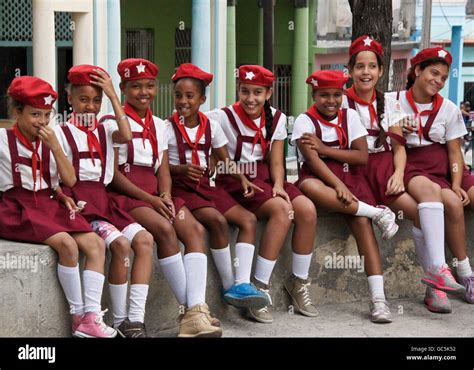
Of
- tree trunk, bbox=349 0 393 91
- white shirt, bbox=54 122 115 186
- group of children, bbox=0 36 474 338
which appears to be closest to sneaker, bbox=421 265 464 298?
group of children, bbox=0 36 474 338

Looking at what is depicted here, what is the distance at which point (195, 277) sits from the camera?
6.92 meters

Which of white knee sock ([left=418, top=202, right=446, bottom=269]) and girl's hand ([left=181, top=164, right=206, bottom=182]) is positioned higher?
girl's hand ([left=181, top=164, right=206, bottom=182])

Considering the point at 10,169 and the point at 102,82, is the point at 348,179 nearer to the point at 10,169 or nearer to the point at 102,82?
the point at 102,82

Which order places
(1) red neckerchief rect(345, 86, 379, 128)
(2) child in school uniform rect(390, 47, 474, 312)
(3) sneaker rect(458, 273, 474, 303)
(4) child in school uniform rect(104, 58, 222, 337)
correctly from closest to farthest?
(4) child in school uniform rect(104, 58, 222, 337) < (2) child in school uniform rect(390, 47, 474, 312) < (3) sneaker rect(458, 273, 474, 303) < (1) red neckerchief rect(345, 86, 379, 128)

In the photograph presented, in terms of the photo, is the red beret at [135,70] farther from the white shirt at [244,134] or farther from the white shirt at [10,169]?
the white shirt at [10,169]

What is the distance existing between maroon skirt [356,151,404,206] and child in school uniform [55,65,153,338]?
175 cm

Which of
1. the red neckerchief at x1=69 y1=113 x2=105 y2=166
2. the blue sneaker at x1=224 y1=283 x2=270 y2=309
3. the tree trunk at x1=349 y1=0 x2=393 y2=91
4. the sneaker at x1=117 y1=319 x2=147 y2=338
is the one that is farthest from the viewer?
the tree trunk at x1=349 y1=0 x2=393 y2=91

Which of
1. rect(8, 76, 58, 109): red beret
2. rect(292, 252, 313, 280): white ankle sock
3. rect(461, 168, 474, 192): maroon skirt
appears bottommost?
rect(292, 252, 313, 280): white ankle sock

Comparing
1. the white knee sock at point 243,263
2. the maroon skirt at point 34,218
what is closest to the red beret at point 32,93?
the maroon skirt at point 34,218

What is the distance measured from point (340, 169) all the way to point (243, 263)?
0.99 m

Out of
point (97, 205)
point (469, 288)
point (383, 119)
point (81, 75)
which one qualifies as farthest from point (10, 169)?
point (469, 288)

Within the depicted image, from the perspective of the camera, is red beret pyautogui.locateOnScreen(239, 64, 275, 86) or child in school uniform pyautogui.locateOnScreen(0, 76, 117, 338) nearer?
child in school uniform pyautogui.locateOnScreen(0, 76, 117, 338)

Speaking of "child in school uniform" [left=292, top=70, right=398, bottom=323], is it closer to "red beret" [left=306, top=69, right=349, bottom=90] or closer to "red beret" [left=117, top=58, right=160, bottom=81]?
"red beret" [left=306, top=69, right=349, bottom=90]

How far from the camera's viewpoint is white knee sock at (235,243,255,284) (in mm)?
7250
